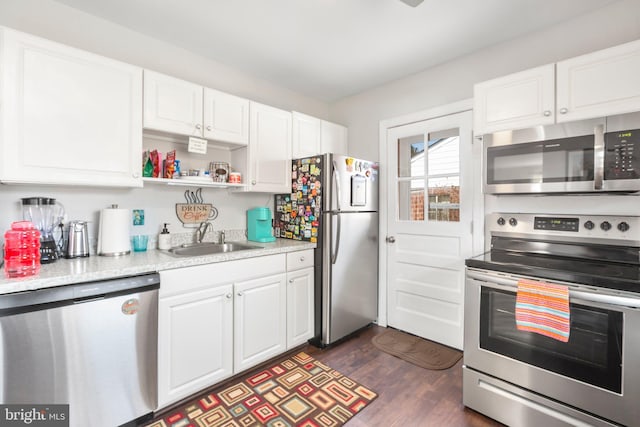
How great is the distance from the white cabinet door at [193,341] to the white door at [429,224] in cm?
170

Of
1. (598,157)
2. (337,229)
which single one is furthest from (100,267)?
(598,157)

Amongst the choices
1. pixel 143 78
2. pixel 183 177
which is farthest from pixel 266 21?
pixel 183 177

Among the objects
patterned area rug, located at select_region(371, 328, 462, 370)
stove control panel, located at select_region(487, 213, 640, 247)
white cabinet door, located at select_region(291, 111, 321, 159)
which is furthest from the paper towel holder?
stove control panel, located at select_region(487, 213, 640, 247)

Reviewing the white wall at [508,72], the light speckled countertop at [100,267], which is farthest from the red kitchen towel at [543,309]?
the light speckled countertop at [100,267]

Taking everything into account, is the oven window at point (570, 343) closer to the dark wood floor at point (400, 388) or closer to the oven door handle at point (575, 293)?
the oven door handle at point (575, 293)

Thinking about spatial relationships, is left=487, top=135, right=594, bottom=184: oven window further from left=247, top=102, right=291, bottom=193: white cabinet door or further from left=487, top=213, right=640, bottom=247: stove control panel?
left=247, top=102, right=291, bottom=193: white cabinet door

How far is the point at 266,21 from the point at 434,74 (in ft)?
5.12

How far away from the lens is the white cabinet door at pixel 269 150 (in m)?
2.53

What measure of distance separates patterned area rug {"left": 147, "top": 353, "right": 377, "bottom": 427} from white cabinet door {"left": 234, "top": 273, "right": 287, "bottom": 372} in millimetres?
146

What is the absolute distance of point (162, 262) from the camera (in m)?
1.71

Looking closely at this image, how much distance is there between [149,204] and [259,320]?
124 centimetres

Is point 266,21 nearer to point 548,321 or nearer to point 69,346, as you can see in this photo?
point 69,346

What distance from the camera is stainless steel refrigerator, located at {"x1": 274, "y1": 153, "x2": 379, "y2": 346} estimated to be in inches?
99.9

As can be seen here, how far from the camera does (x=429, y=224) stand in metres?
2.70
